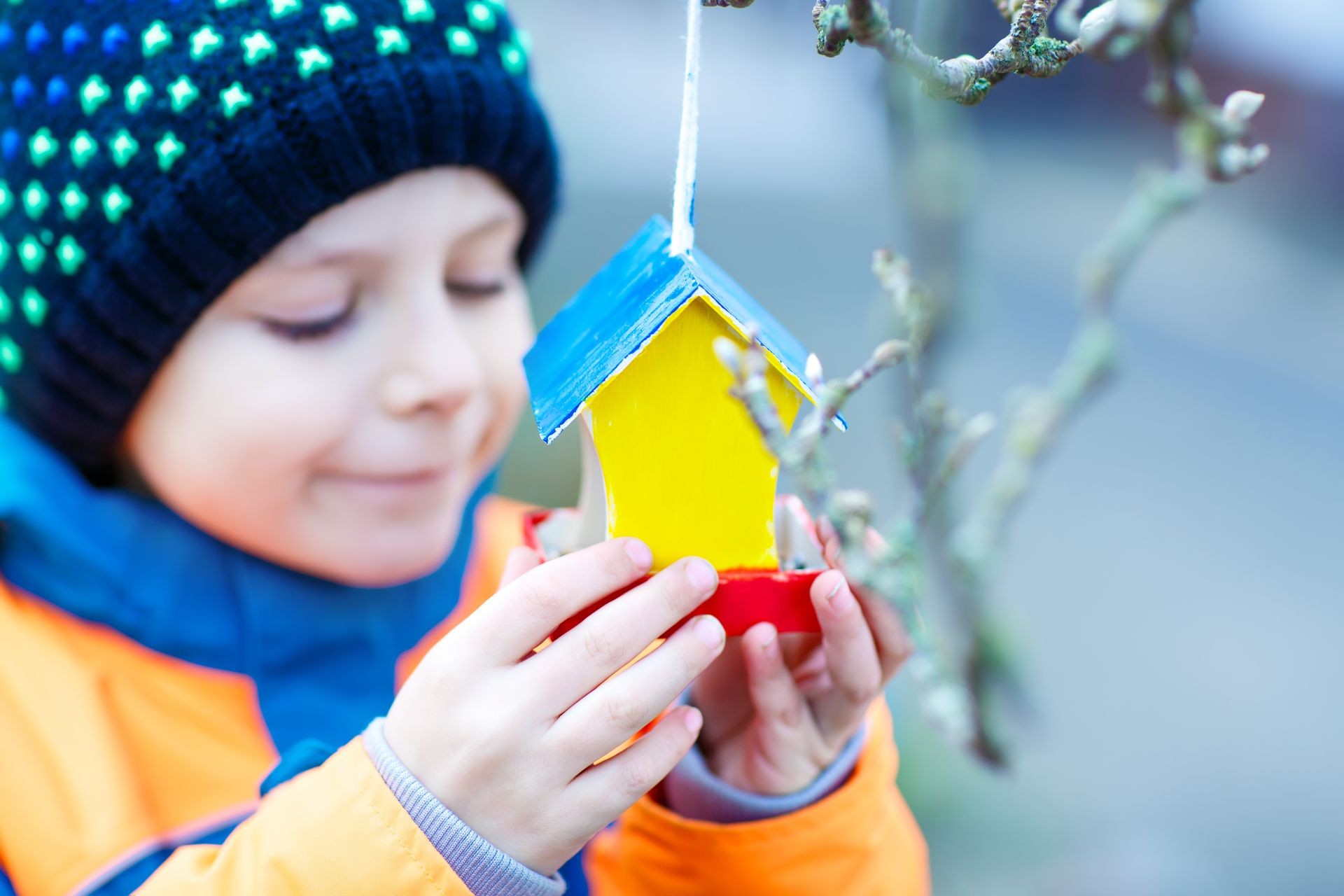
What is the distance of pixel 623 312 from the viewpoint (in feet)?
2.25

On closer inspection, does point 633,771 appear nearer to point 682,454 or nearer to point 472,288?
point 682,454

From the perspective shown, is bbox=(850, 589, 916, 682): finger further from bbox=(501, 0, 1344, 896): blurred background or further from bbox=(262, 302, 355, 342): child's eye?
bbox=(262, 302, 355, 342): child's eye

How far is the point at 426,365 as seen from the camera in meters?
0.90

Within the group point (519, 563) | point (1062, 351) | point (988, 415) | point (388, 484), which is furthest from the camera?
point (1062, 351)

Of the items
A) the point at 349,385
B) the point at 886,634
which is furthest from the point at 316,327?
the point at 886,634

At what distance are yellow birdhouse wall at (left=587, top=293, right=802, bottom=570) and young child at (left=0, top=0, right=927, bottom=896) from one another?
0.08 m

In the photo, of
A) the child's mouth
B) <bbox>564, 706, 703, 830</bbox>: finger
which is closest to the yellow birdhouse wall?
<bbox>564, 706, 703, 830</bbox>: finger

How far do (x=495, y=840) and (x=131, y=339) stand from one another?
56cm

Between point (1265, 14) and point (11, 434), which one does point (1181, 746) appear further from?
point (1265, 14)

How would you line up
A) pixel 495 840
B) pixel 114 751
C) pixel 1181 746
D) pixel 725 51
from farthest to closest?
pixel 725 51, pixel 1181 746, pixel 114 751, pixel 495 840

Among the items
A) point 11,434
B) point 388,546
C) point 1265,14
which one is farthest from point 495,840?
point 1265,14

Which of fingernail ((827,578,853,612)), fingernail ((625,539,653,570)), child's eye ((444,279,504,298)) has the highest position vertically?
child's eye ((444,279,504,298))

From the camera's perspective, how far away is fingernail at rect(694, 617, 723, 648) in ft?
2.14

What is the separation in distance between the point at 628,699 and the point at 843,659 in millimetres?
168
